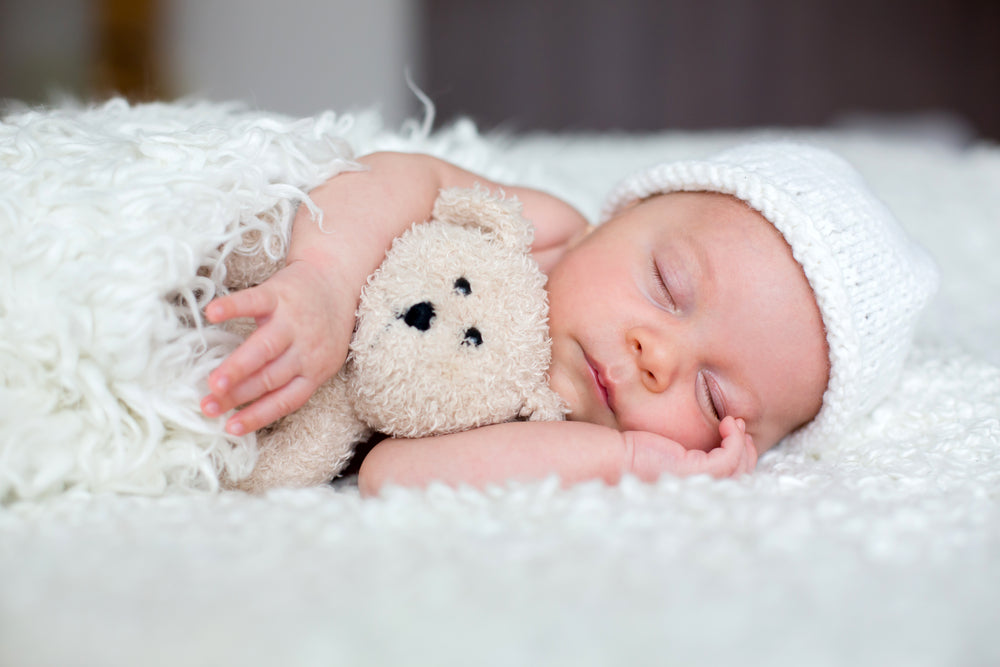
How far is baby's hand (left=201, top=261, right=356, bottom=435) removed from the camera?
0.73m

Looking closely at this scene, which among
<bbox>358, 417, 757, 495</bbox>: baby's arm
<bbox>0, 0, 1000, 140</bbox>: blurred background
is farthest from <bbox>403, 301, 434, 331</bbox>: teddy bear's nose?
<bbox>0, 0, 1000, 140</bbox>: blurred background

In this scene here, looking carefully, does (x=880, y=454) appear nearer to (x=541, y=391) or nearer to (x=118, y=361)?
(x=541, y=391)

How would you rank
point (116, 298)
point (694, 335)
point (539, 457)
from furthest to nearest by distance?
point (694, 335)
point (539, 457)
point (116, 298)

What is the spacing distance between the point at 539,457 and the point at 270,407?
287 mm

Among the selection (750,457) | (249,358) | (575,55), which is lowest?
(750,457)

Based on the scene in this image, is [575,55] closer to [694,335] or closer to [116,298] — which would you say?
[694,335]

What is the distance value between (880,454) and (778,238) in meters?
0.29

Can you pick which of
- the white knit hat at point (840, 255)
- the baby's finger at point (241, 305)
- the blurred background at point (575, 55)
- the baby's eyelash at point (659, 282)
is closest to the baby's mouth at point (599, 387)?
the baby's eyelash at point (659, 282)

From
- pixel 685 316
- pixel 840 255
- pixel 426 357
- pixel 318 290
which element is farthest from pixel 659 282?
pixel 318 290

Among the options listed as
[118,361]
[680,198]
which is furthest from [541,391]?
[118,361]

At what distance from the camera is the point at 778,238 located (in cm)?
98

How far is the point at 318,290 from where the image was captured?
82cm

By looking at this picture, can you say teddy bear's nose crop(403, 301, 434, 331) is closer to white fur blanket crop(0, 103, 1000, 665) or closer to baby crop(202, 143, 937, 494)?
baby crop(202, 143, 937, 494)

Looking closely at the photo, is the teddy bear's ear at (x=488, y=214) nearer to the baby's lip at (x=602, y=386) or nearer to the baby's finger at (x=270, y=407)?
the baby's lip at (x=602, y=386)
